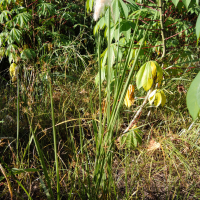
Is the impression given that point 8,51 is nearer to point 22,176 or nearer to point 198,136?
point 22,176

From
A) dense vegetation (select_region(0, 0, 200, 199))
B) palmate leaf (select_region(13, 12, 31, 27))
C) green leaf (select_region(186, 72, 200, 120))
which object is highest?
palmate leaf (select_region(13, 12, 31, 27))

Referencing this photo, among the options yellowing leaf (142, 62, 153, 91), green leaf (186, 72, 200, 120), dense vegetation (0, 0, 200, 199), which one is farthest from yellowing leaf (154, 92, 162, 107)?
green leaf (186, 72, 200, 120)

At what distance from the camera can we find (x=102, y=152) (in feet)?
2.54

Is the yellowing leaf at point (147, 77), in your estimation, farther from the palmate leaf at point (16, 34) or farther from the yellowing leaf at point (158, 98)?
the palmate leaf at point (16, 34)

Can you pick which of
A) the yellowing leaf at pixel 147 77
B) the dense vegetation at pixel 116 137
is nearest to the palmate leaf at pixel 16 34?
the dense vegetation at pixel 116 137

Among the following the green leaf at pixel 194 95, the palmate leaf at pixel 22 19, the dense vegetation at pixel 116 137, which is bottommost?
the dense vegetation at pixel 116 137

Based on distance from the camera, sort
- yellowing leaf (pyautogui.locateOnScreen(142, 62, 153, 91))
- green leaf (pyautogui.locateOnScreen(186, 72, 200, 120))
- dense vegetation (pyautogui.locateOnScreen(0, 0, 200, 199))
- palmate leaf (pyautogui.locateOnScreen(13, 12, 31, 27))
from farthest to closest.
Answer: palmate leaf (pyautogui.locateOnScreen(13, 12, 31, 27)) → yellowing leaf (pyautogui.locateOnScreen(142, 62, 153, 91)) → dense vegetation (pyautogui.locateOnScreen(0, 0, 200, 199)) → green leaf (pyautogui.locateOnScreen(186, 72, 200, 120))

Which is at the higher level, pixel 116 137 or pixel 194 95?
pixel 194 95

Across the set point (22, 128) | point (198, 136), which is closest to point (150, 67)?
point (198, 136)

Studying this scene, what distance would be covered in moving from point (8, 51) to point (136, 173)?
70.5 inches

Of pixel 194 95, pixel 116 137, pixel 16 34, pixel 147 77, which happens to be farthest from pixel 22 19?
pixel 194 95

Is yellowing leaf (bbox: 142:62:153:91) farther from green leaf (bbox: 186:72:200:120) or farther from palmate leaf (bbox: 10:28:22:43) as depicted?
palmate leaf (bbox: 10:28:22:43)

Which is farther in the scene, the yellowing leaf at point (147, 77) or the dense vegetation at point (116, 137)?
the yellowing leaf at point (147, 77)

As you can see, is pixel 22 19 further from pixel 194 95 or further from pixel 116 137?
pixel 194 95
